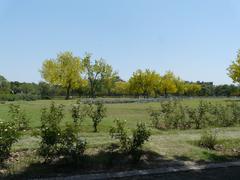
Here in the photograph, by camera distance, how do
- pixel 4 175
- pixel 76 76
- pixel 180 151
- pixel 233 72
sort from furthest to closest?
pixel 76 76 < pixel 233 72 < pixel 180 151 < pixel 4 175

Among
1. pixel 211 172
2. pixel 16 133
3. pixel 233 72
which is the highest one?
pixel 233 72

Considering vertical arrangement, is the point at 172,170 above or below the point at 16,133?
below

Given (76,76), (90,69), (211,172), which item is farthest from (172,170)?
(90,69)

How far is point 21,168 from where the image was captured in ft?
25.8

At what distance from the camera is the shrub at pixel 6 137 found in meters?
7.77

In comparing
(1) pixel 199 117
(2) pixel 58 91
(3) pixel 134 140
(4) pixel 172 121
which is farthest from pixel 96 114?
(2) pixel 58 91

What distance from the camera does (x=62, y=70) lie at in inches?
2394

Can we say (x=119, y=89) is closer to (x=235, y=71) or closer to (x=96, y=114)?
(x=235, y=71)

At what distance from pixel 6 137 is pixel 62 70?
176ft

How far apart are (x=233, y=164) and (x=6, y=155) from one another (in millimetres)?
5409

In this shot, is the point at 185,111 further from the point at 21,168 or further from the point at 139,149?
the point at 21,168

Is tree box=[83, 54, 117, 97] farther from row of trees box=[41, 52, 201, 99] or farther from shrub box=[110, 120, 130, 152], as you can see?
shrub box=[110, 120, 130, 152]

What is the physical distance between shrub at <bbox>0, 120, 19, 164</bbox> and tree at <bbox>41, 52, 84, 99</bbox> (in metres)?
52.8

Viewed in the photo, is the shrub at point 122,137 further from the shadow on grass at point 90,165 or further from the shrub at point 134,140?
the shadow on grass at point 90,165
